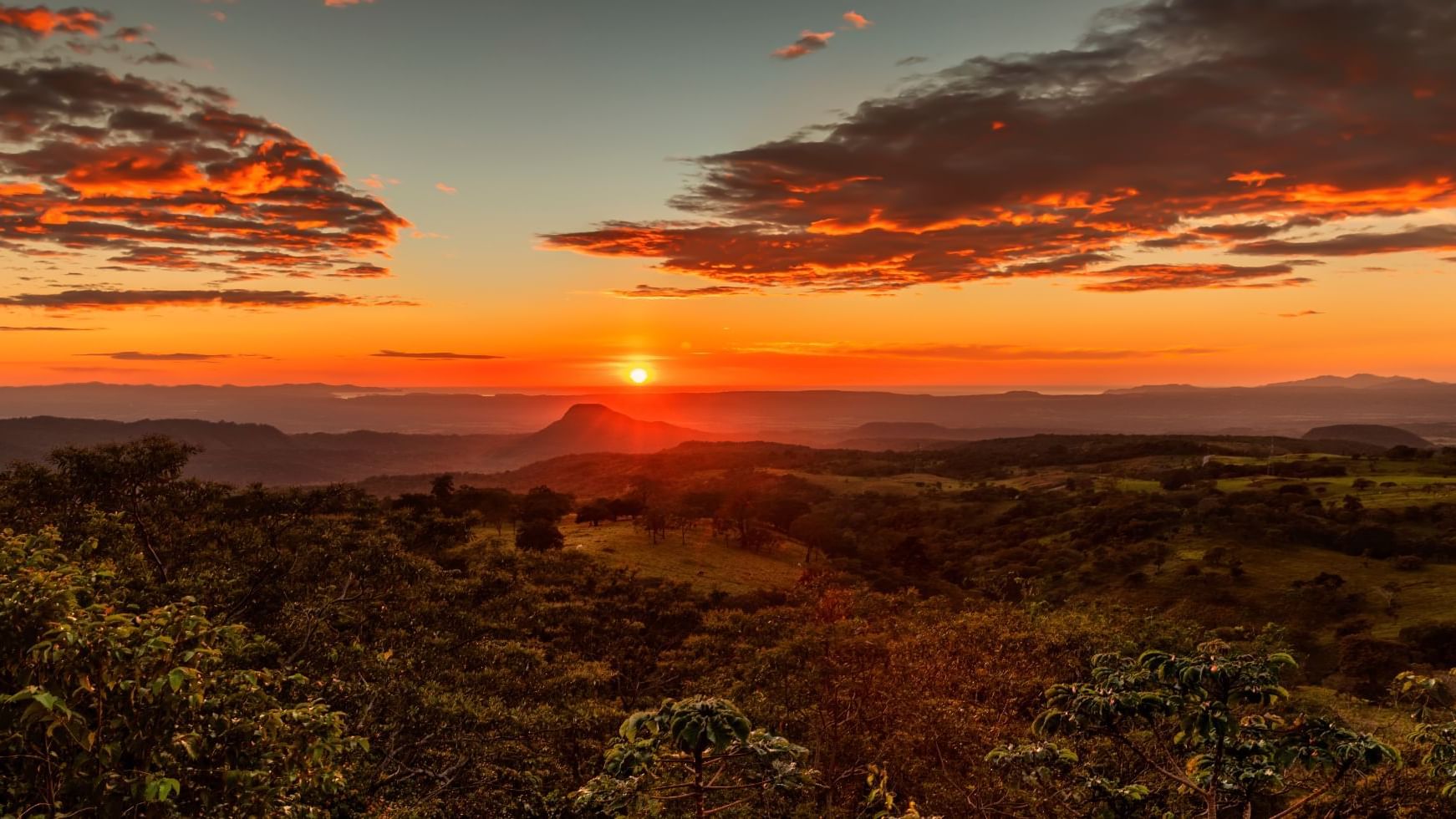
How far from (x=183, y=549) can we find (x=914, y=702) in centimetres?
3486

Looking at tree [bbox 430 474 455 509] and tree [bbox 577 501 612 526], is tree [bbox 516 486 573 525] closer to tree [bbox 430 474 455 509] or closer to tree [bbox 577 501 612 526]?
tree [bbox 577 501 612 526]

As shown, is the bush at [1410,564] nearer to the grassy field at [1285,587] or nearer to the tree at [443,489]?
the grassy field at [1285,587]

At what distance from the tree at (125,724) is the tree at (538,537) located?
8415 cm

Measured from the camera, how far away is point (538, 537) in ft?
309

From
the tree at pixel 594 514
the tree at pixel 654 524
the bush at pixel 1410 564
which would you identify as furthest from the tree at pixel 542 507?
the bush at pixel 1410 564

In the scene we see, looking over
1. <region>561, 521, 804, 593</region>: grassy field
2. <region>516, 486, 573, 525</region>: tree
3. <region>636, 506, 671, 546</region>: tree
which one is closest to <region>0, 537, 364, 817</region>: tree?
<region>561, 521, 804, 593</region>: grassy field

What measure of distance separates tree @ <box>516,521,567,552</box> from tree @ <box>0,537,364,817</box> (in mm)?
84151

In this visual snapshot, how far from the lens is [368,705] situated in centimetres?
2434

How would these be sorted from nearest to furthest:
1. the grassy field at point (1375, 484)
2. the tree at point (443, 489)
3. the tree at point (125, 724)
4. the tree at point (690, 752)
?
the tree at point (125, 724), the tree at point (690, 752), the tree at point (443, 489), the grassy field at point (1375, 484)

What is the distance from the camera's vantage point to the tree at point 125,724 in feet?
25.5

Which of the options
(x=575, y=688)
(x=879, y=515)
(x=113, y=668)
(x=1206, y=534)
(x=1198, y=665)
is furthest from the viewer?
(x=879, y=515)

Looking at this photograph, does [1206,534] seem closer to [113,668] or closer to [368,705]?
[368,705]

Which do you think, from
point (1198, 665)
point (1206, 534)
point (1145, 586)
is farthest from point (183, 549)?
point (1206, 534)

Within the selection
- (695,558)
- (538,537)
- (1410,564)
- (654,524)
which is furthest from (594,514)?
(1410,564)
